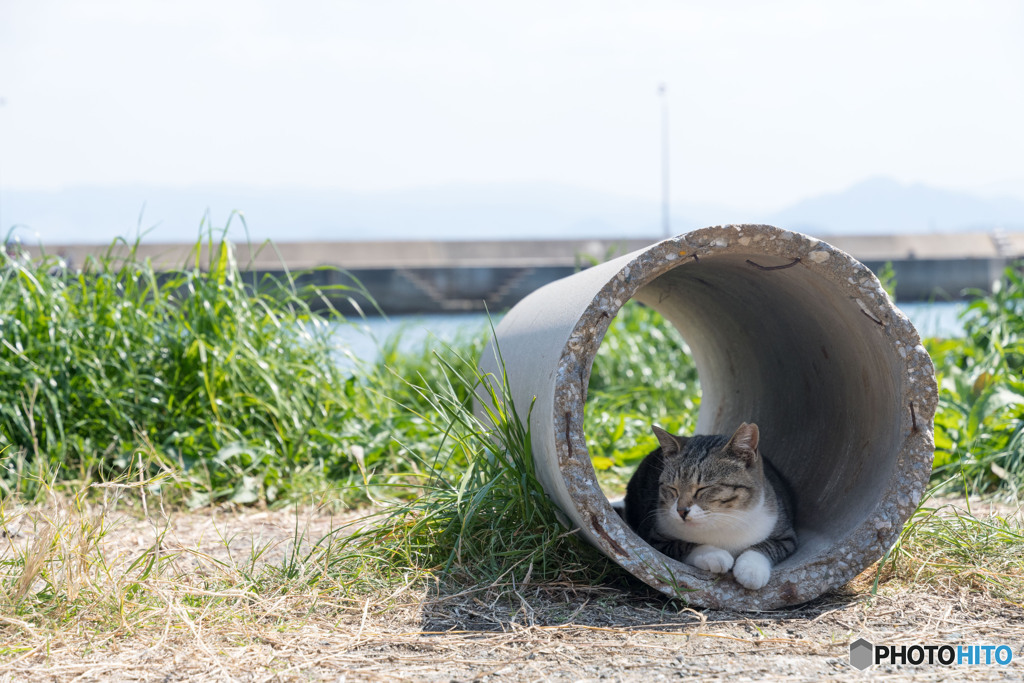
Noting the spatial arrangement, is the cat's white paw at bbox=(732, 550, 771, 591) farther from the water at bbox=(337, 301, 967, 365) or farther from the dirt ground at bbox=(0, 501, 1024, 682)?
the water at bbox=(337, 301, 967, 365)

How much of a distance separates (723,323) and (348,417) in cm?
205

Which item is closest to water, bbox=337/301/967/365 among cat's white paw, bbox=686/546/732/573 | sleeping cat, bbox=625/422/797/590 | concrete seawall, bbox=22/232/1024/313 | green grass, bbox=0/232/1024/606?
green grass, bbox=0/232/1024/606

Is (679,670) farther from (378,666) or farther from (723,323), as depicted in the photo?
(723,323)

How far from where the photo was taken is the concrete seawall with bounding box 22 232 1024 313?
20391 mm

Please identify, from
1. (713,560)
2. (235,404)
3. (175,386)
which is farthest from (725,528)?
(175,386)

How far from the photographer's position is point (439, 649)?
2.32m

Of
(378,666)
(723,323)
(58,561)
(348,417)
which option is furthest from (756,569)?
(348,417)

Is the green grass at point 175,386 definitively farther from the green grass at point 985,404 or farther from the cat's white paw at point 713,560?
the green grass at point 985,404

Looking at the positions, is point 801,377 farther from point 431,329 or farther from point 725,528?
point 431,329

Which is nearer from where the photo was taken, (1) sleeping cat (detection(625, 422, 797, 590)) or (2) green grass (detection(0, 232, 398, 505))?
(1) sleeping cat (detection(625, 422, 797, 590))

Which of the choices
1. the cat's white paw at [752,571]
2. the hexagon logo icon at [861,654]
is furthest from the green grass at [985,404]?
the hexagon logo icon at [861,654]

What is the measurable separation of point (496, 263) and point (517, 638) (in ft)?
65.1

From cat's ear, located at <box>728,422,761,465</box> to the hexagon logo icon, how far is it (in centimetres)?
72

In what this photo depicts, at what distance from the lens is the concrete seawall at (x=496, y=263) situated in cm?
2039
